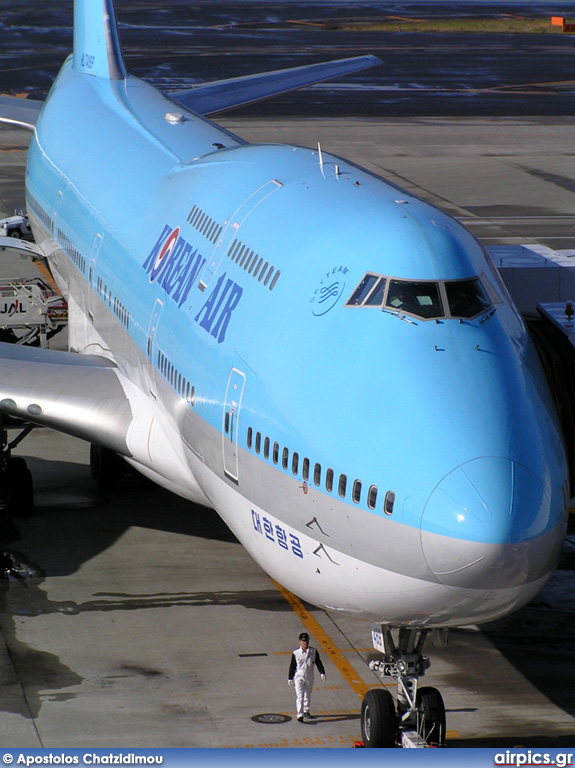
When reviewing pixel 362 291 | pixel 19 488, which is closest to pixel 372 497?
pixel 362 291

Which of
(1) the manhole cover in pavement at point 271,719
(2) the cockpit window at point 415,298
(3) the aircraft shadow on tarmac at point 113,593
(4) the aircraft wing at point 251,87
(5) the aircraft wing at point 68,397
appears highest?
(4) the aircraft wing at point 251,87

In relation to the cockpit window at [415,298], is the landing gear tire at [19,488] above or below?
below

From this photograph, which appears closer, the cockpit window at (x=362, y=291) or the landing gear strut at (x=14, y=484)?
the cockpit window at (x=362, y=291)

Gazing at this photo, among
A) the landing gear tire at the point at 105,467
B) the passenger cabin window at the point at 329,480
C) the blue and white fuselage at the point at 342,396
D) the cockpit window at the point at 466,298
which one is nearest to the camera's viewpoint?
the blue and white fuselage at the point at 342,396

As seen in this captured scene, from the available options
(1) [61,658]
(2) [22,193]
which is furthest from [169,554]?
(2) [22,193]

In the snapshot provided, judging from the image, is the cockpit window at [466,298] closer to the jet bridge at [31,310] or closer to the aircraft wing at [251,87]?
the jet bridge at [31,310]

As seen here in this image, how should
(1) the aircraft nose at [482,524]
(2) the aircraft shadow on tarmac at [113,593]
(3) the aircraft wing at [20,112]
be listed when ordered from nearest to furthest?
1. (1) the aircraft nose at [482,524]
2. (2) the aircraft shadow on tarmac at [113,593]
3. (3) the aircraft wing at [20,112]

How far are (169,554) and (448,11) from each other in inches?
5272

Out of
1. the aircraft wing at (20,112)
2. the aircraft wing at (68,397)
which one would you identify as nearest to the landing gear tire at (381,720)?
the aircraft wing at (68,397)

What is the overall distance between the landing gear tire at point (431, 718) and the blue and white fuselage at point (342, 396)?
4.96 ft

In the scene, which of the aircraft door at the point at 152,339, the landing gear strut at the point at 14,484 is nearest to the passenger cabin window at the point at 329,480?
the aircraft door at the point at 152,339

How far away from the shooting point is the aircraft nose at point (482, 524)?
12.8m

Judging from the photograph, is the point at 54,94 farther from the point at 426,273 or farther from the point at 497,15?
the point at 497,15

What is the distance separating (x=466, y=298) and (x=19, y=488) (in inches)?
465
